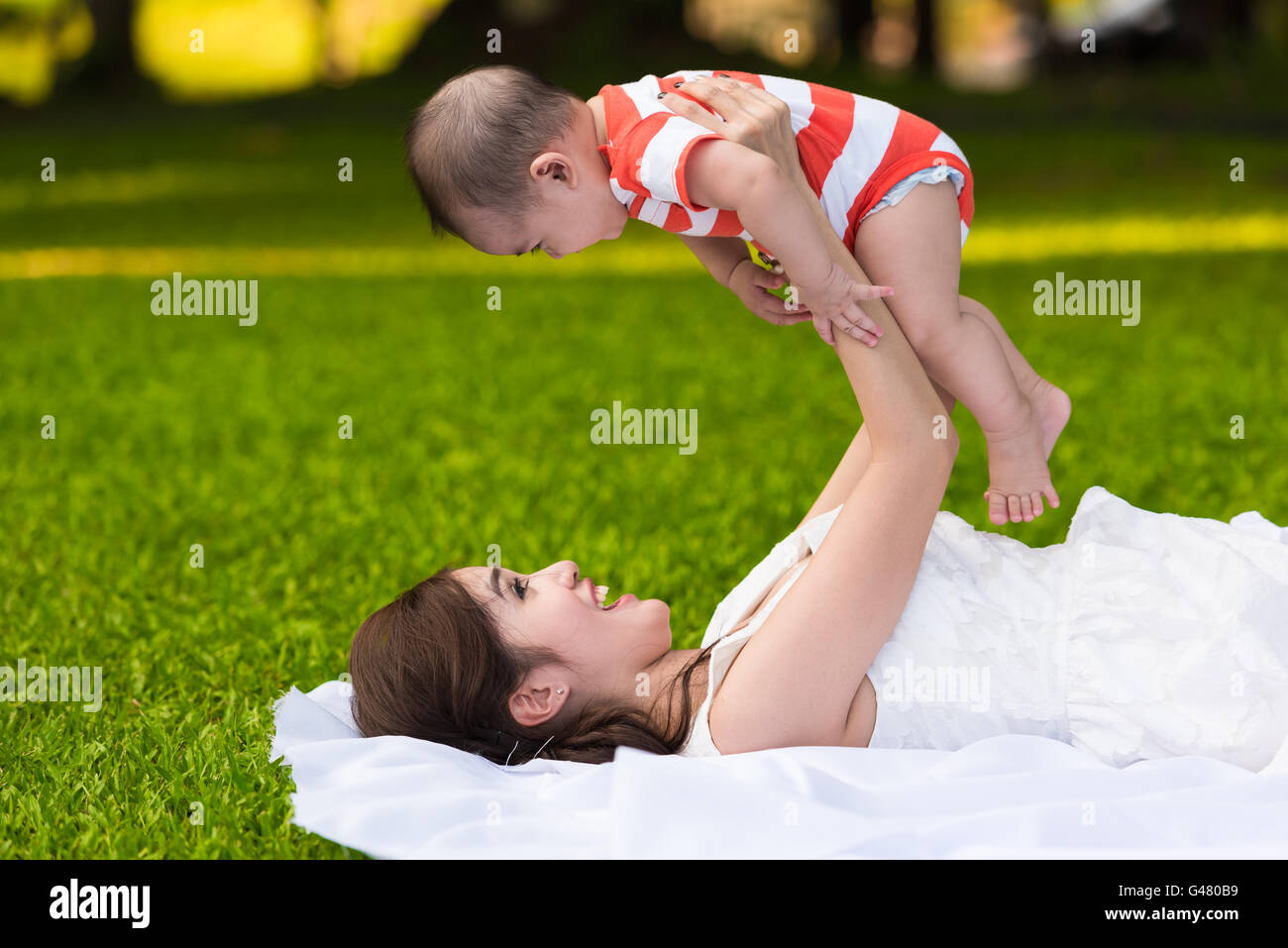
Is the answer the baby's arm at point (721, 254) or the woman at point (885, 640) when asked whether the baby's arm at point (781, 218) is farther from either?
the baby's arm at point (721, 254)

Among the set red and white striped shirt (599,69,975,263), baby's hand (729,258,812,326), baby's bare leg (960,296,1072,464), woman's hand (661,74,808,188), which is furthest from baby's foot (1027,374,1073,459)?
woman's hand (661,74,808,188)

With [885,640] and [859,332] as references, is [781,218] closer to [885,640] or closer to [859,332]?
[859,332]

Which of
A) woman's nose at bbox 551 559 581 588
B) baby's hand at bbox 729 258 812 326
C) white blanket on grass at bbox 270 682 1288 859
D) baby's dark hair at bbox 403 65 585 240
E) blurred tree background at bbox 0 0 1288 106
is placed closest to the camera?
white blanket on grass at bbox 270 682 1288 859

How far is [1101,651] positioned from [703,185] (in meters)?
1.27

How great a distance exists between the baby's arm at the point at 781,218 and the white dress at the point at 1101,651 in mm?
567

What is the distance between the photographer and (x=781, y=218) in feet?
8.73

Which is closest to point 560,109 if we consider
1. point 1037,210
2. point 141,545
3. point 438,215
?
point 438,215

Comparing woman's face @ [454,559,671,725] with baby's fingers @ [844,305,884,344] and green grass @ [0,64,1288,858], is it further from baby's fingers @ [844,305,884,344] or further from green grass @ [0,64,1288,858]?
baby's fingers @ [844,305,884,344]

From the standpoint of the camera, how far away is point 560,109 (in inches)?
116

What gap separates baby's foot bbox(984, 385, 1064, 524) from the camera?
339cm

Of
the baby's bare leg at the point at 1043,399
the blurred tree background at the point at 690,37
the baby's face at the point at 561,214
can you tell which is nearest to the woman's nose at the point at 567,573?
the baby's face at the point at 561,214

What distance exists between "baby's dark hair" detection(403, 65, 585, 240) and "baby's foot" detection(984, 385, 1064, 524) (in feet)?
4.34

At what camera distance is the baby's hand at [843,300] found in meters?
2.75
